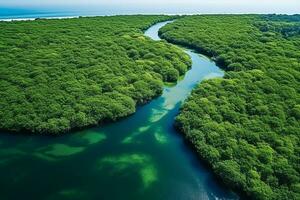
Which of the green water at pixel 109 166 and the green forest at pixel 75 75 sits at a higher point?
the green forest at pixel 75 75

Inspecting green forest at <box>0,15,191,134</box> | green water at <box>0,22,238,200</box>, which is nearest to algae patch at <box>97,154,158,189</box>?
green water at <box>0,22,238,200</box>

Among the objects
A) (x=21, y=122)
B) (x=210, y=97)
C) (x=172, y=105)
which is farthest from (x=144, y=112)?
(x=21, y=122)

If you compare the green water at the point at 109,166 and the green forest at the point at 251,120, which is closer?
the green water at the point at 109,166

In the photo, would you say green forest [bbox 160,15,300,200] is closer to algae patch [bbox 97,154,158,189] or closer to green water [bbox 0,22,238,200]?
green water [bbox 0,22,238,200]

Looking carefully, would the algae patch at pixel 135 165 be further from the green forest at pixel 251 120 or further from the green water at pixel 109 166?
the green forest at pixel 251 120


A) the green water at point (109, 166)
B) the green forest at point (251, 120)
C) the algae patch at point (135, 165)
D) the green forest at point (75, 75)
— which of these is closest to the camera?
the green water at point (109, 166)

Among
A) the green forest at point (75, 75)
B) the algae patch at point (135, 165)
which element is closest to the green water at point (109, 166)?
the algae patch at point (135, 165)

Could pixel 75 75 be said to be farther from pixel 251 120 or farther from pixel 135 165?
pixel 251 120
